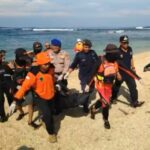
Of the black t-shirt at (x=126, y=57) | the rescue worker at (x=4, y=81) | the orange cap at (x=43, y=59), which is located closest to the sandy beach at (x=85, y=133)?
the rescue worker at (x=4, y=81)

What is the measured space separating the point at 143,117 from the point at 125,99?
1.78m

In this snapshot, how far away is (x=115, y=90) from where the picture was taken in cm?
1092

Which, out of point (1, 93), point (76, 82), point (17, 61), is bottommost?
point (76, 82)

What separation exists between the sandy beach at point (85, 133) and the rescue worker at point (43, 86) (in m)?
0.39

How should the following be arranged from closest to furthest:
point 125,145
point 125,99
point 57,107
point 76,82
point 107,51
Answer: point 125,145
point 107,51
point 57,107
point 125,99
point 76,82

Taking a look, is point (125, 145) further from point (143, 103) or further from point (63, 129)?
point (143, 103)

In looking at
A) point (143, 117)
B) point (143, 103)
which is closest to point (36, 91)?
point (143, 117)

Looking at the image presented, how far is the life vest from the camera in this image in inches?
349

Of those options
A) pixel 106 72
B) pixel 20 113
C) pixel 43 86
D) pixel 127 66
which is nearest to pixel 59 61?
pixel 106 72

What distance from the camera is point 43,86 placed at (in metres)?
8.35

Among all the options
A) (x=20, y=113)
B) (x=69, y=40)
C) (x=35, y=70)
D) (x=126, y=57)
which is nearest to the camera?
(x=35, y=70)

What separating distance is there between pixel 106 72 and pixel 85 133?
1424 mm

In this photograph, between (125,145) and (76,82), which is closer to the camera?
(125,145)

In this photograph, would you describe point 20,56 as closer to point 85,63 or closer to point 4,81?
point 4,81
